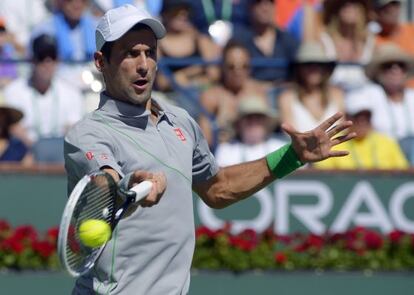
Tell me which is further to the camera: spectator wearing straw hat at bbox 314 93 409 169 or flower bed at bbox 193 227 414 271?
spectator wearing straw hat at bbox 314 93 409 169

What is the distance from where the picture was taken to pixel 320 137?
462 centimetres

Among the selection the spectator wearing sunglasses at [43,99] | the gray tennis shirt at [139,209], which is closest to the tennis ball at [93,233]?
the gray tennis shirt at [139,209]

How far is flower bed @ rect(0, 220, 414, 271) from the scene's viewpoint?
800cm

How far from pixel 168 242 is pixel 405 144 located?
16.9 feet

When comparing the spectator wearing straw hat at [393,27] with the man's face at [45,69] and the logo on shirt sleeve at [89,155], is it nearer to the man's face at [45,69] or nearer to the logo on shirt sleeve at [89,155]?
the man's face at [45,69]

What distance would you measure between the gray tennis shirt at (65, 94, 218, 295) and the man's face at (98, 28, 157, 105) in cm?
5

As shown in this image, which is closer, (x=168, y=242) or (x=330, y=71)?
(x=168, y=242)

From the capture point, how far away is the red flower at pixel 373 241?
8.33 meters

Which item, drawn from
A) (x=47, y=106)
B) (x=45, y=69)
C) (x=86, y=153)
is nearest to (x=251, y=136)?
(x=47, y=106)

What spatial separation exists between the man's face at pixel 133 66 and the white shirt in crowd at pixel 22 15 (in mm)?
5098

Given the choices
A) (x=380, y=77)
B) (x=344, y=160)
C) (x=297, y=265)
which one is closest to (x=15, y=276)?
(x=297, y=265)

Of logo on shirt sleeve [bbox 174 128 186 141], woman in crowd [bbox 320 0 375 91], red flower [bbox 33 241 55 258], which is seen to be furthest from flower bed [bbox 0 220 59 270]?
logo on shirt sleeve [bbox 174 128 186 141]

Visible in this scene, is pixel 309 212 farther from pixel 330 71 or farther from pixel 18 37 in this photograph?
pixel 18 37

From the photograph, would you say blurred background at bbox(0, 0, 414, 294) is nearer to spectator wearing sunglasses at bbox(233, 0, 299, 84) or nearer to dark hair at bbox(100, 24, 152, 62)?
spectator wearing sunglasses at bbox(233, 0, 299, 84)
